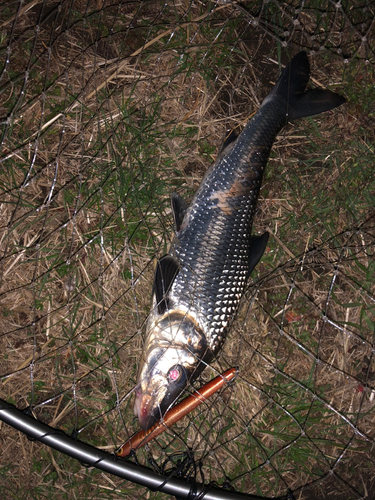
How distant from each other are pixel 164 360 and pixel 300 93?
204 cm

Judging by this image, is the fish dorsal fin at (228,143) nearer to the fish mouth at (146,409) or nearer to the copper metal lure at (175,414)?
the copper metal lure at (175,414)

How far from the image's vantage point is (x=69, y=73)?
3.00 m

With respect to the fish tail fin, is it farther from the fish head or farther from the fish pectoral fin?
the fish head

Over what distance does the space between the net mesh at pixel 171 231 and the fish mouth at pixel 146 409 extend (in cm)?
40

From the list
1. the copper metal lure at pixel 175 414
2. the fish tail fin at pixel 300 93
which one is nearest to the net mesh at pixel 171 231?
the copper metal lure at pixel 175 414

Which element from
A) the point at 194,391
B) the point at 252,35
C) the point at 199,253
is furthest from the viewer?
the point at 252,35

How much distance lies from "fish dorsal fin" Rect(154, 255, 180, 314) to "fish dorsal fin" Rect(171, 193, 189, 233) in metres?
0.27

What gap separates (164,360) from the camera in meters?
2.62

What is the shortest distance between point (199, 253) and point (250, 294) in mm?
652

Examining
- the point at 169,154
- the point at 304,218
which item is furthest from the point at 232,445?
the point at 169,154

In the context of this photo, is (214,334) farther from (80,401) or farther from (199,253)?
(80,401)

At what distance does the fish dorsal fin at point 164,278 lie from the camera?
260 cm

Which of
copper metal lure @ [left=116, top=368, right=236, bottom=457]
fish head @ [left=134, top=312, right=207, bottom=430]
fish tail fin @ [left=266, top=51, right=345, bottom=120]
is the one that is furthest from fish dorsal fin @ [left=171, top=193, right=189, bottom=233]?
copper metal lure @ [left=116, top=368, right=236, bottom=457]

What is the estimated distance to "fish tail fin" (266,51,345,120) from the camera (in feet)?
9.24
